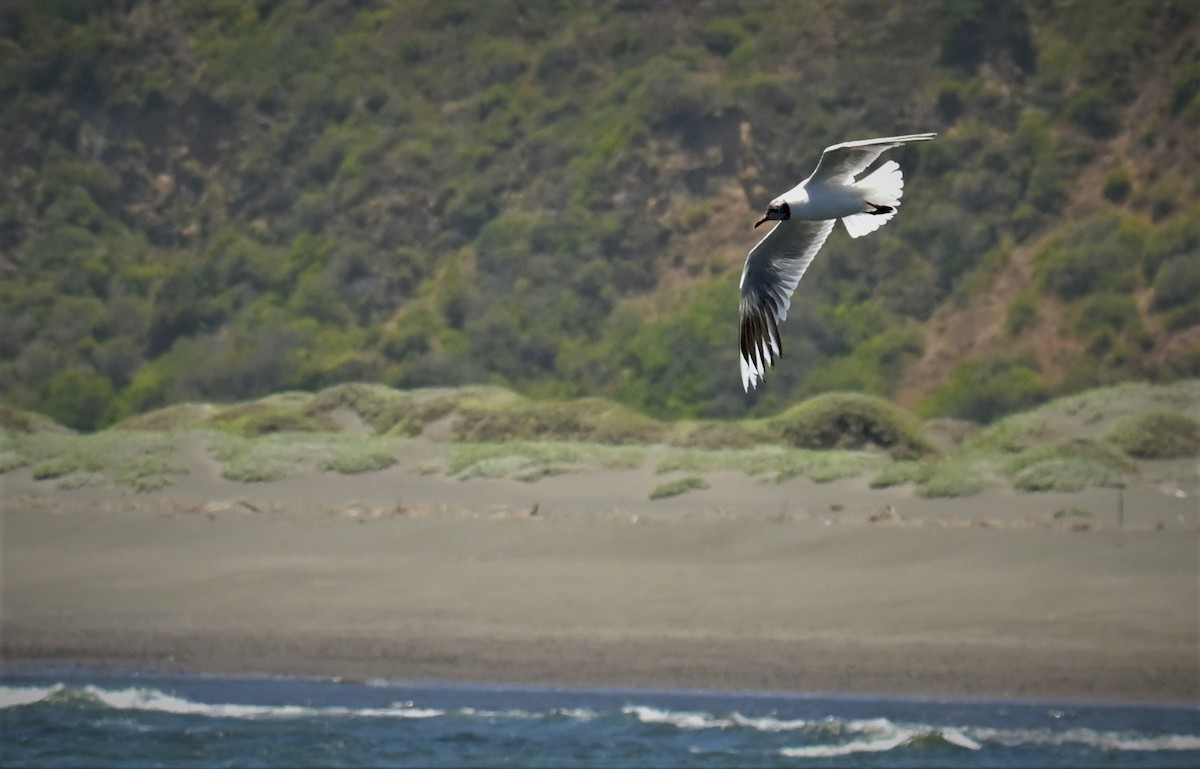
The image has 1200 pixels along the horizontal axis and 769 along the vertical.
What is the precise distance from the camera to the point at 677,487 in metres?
16.7

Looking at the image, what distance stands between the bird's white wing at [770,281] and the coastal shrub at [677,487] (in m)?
7.03

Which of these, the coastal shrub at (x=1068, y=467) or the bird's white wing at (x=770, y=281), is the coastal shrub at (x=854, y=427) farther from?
the bird's white wing at (x=770, y=281)

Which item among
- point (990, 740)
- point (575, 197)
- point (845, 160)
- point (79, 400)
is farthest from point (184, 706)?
point (575, 197)

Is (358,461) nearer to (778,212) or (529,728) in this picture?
(529,728)

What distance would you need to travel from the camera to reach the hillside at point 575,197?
30.1m

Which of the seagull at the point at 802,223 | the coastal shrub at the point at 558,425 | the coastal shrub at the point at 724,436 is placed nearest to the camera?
the seagull at the point at 802,223

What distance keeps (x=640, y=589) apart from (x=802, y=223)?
5.12 meters

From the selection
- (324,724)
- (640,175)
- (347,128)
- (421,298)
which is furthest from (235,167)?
(324,724)

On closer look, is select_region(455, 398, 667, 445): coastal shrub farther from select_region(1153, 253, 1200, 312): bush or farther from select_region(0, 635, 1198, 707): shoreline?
select_region(1153, 253, 1200, 312): bush

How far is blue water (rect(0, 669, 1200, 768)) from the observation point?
1144 centimetres

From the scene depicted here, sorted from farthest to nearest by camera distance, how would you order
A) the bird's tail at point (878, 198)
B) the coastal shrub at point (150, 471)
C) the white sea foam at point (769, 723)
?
1. the coastal shrub at point (150, 471)
2. the white sea foam at point (769, 723)
3. the bird's tail at point (878, 198)

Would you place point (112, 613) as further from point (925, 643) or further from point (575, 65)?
point (575, 65)

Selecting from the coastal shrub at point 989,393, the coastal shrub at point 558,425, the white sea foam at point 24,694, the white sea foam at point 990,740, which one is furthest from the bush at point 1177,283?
the white sea foam at point 24,694

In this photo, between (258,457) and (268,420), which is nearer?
(258,457)
